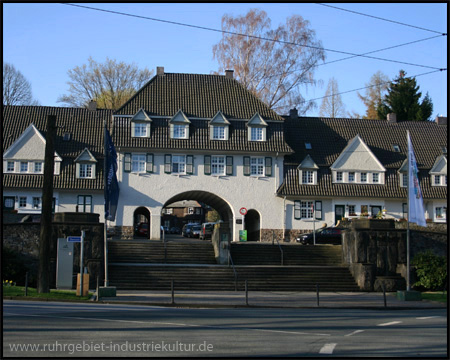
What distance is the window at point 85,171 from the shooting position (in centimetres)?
5056

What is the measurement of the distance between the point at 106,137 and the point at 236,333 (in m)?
15.2

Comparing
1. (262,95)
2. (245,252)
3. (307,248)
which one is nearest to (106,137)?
(245,252)

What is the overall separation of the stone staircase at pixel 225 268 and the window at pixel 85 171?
42.4 ft

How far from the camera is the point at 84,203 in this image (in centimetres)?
5003

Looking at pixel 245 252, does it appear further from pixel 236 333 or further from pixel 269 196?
pixel 236 333

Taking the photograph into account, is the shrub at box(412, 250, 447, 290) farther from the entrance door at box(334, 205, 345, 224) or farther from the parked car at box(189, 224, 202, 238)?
the parked car at box(189, 224, 202, 238)

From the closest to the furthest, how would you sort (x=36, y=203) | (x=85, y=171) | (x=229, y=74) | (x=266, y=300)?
(x=266, y=300), (x=36, y=203), (x=85, y=171), (x=229, y=74)

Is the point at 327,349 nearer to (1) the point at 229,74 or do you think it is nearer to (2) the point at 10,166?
(2) the point at 10,166

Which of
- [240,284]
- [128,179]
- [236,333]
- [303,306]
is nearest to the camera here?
[236,333]

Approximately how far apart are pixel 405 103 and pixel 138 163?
34.8m

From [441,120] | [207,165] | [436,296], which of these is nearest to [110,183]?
[436,296]

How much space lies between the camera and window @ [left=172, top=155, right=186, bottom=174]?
5112 centimetres

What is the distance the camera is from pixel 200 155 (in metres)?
51.3

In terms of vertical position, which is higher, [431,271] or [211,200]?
[211,200]
